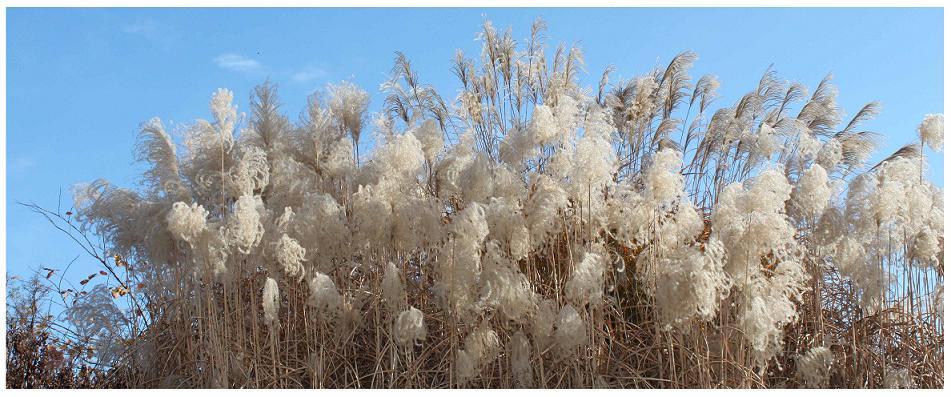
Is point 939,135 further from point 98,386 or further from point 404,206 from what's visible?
point 98,386

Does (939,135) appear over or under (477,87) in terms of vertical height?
under

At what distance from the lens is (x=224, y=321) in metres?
5.39

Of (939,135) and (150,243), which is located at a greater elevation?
(939,135)

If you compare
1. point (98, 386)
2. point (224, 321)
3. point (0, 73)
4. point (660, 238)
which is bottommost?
point (98, 386)

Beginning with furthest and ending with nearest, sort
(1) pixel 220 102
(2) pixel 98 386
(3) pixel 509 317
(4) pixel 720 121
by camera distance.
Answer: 1. (4) pixel 720 121
2. (2) pixel 98 386
3. (1) pixel 220 102
4. (3) pixel 509 317

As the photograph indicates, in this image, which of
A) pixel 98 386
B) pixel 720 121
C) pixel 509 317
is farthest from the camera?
pixel 720 121

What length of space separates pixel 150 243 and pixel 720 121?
12.2 ft

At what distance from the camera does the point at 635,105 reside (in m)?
6.59

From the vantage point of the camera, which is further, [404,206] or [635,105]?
[635,105]

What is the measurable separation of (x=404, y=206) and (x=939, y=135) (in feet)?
9.82

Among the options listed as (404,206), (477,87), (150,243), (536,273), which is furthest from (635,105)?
(150,243)

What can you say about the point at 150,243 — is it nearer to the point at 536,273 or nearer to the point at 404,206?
the point at 404,206

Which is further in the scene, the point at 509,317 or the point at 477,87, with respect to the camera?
the point at 477,87

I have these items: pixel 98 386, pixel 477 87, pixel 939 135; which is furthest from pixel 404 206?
pixel 939 135
